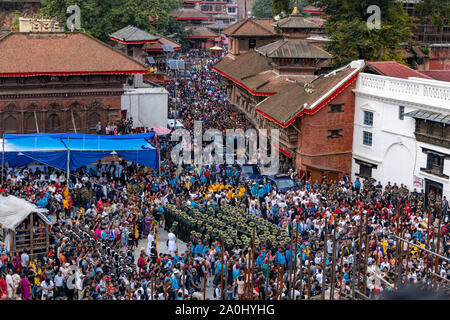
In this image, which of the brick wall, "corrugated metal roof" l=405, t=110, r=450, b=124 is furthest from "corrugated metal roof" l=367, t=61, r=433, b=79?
"corrugated metal roof" l=405, t=110, r=450, b=124

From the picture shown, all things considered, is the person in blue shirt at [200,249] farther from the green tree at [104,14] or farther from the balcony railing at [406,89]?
the green tree at [104,14]

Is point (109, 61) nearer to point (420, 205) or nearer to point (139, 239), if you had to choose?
point (139, 239)

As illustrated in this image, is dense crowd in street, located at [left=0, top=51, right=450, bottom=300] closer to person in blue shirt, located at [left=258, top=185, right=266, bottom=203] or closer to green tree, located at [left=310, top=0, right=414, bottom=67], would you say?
person in blue shirt, located at [left=258, top=185, right=266, bottom=203]

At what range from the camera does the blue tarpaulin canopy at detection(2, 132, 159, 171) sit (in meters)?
36.6

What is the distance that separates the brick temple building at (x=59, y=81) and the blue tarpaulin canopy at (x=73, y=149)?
17.9 ft

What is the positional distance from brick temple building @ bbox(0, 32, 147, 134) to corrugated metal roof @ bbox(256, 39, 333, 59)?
33.5ft

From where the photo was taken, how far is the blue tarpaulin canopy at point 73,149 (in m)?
36.6

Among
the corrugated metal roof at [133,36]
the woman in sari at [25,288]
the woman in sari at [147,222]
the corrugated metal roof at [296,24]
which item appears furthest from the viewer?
the corrugated metal roof at [133,36]

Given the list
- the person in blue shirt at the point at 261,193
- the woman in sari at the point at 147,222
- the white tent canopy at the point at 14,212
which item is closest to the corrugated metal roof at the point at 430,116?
the person in blue shirt at the point at 261,193

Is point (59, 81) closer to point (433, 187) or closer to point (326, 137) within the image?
point (326, 137)

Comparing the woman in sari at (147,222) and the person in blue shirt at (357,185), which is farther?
the person in blue shirt at (357,185)

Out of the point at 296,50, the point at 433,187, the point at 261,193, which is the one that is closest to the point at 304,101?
the point at 261,193

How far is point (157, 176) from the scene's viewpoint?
3866 centimetres

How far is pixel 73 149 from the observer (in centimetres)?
3703
